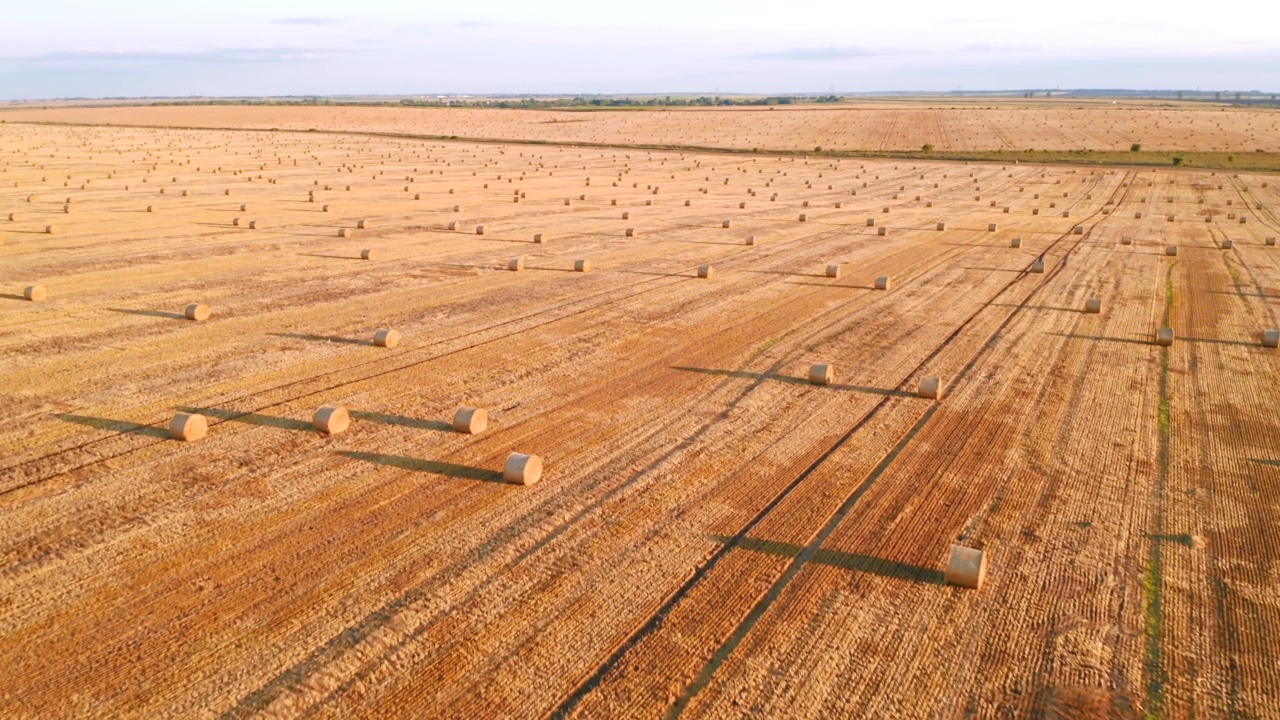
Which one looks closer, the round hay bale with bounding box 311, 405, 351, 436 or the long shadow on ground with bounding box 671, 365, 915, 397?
the round hay bale with bounding box 311, 405, 351, 436

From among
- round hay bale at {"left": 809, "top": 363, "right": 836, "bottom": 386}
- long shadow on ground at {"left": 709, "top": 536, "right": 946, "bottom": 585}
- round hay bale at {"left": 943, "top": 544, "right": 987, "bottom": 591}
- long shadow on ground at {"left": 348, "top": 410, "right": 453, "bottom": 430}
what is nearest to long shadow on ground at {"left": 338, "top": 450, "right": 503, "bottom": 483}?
long shadow on ground at {"left": 348, "top": 410, "right": 453, "bottom": 430}

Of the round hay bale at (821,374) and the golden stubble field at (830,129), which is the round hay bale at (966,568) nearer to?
the round hay bale at (821,374)

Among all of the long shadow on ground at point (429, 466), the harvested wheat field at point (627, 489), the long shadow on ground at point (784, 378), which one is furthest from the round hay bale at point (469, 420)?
the long shadow on ground at point (784, 378)

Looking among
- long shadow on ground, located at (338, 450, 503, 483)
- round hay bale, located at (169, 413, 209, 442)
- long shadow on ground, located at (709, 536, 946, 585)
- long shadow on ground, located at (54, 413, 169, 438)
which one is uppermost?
round hay bale, located at (169, 413, 209, 442)

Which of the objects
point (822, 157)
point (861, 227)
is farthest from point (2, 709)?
point (822, 157)

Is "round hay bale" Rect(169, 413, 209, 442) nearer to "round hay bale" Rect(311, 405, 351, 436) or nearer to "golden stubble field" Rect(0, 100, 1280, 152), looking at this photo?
"round hay bale" Rect(311, 405, 351, 436)

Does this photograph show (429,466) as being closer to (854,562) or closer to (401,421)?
(401,421)

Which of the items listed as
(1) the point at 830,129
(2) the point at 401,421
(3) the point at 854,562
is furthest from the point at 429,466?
(1) the point at 830,129
